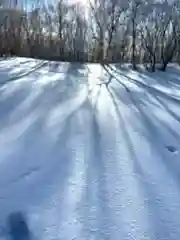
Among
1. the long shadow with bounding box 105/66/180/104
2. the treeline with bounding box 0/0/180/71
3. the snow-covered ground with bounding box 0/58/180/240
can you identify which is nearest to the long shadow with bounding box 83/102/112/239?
A: the snow-covered ground with bounding box 0/58/180/240

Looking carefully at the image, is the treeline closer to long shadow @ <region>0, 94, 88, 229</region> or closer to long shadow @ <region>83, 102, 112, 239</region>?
long shadow @ <region>0, 94, 88, 229</region>

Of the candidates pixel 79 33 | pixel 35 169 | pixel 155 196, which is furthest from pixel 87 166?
pixel 79 33

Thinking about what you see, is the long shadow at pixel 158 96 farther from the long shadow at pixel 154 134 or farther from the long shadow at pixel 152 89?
the long shadow at pixel 154 134

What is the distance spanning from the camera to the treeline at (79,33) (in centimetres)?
923

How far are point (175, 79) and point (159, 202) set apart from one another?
Result: 440 centimetres

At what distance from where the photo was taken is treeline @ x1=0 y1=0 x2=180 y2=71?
9234mm

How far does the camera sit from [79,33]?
1021cm

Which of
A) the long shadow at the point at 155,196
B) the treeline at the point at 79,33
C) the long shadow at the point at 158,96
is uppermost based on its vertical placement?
the treeline at the point at 79,33

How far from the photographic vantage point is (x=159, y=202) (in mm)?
1965

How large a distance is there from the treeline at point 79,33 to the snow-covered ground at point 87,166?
→ 17.4 ft

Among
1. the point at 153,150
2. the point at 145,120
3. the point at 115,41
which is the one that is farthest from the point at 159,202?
the point at 115,41

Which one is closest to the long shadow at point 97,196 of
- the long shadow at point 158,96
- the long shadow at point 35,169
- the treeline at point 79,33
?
the long shadow at point 35,169

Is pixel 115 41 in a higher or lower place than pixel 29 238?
higher

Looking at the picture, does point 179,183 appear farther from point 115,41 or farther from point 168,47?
point 115,41
